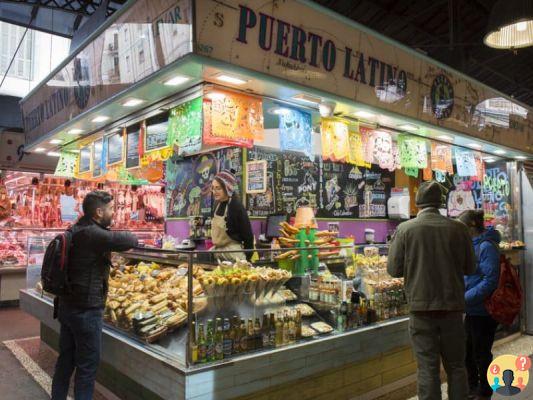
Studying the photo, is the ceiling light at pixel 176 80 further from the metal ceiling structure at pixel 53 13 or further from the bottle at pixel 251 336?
the metal ceiling structure at pixel 53 13

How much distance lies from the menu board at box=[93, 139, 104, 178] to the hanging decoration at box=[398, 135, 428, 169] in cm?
439

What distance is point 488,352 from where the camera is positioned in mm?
4430

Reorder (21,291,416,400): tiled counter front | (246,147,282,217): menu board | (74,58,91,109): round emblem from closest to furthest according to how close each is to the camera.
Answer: (21,291,416,400): tiled counter front < (74,58,91,109): round emblem < (246,147,282,217): menu board

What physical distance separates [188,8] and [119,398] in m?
3.58

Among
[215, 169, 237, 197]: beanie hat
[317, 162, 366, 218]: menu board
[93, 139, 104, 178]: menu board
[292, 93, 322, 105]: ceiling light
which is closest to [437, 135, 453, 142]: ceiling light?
[292, 93, 322, 105]: ceiling light

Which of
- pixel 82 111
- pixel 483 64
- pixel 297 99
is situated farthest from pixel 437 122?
pixel 483 64

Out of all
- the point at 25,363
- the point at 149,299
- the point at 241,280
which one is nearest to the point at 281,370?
the point at 241,280

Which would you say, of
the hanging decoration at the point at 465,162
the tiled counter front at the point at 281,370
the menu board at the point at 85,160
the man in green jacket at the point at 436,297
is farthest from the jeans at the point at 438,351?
the menu board at the point at 85,160

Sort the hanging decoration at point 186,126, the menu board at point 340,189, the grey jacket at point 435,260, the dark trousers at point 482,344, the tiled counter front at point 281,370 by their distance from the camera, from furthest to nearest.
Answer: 1. the menu board at point 340,189
2. the dark trousers at point 482,344
3. the hanging decoration at point 186,126
4. the grey jacket at point 435,260
5. the tiled counter front at point 281,370

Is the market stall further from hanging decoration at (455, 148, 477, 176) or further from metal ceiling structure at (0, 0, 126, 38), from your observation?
metal ceiling structure at (0, 0, 126, 38)

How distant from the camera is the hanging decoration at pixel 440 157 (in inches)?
265

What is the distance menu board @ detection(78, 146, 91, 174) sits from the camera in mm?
7065

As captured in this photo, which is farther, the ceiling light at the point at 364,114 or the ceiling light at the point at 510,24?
the ceiling light at the point at 364,114

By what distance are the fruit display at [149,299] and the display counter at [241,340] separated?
0.01 meters
